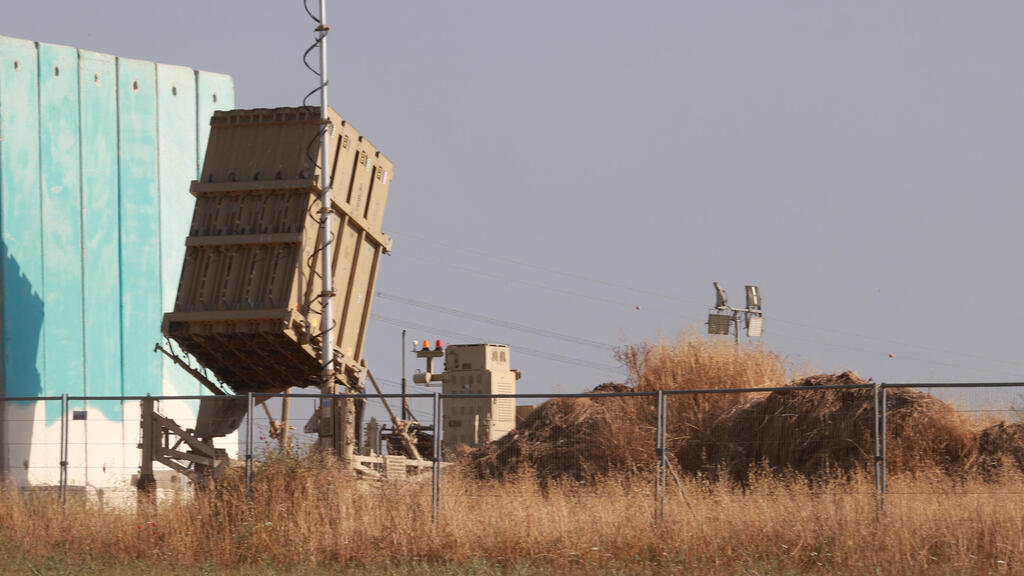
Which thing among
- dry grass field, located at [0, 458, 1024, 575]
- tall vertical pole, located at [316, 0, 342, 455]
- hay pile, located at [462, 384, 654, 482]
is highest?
tall vertical pole, located at [316, 0, 342, 455]

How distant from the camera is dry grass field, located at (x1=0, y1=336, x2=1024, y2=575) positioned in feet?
42.5

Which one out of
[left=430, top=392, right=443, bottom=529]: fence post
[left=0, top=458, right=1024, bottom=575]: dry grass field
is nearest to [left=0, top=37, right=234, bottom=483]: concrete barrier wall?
[left=0, top=458, right=1024, bottom=575]: dry grass field

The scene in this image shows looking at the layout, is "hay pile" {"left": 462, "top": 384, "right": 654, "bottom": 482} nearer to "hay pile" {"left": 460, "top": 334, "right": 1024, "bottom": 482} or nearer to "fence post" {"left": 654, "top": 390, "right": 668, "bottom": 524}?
"hay pile" {"left": 460, "top": 334, "right": 1024, "bottom": 482}

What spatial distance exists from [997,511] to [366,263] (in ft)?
33.2

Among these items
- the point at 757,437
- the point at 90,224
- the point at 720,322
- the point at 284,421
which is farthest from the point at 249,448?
the point at 720,322

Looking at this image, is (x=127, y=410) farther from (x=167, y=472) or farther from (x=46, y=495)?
(x=46, y=495)

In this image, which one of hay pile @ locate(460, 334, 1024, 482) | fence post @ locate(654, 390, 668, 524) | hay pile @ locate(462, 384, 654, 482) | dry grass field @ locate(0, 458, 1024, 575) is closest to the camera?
Answer: dry grass field @ locate(0, 458, 1024, 575)

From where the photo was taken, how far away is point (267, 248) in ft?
59.1

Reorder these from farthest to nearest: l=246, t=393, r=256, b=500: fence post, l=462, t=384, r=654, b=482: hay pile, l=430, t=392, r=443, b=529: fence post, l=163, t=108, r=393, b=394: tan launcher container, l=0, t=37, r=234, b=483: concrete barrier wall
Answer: l=0, t=37, r=234, b=483: concrete barrier wall, l=163, t=108, r=393, b=394: tan launcher container, l=462, t=384, r=654, b=482: hay pile, l=246, t=393, r=256, b=500: fence post, l=430, t=392, r=443, b=529: fence post

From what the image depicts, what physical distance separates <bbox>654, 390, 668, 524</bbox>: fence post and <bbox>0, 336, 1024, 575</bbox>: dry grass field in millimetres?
80

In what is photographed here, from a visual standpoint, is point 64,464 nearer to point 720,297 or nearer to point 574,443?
point 574,443

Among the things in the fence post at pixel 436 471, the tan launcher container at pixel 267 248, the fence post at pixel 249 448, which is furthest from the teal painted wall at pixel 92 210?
the fence post at pixel 436 471

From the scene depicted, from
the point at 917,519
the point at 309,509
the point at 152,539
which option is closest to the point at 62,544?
the point at 152,539

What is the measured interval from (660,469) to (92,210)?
502 inches
